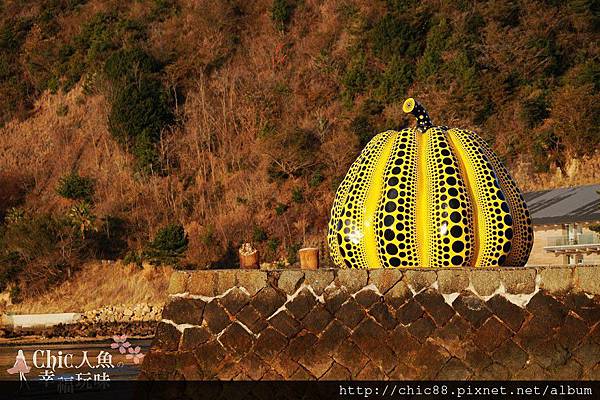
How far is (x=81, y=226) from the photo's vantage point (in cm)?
4575

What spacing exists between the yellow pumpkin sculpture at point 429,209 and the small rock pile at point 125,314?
30.8 meters

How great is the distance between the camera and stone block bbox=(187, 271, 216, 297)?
9.44 meters

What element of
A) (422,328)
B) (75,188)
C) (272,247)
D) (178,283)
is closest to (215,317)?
(178,283)

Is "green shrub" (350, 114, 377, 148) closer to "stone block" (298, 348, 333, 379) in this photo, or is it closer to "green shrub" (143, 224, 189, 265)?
"green shrub" (143, 224, 189, 265)

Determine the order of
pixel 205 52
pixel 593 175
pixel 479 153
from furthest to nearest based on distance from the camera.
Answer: pixel 205 52, pixel 593 175, pixel 479 153

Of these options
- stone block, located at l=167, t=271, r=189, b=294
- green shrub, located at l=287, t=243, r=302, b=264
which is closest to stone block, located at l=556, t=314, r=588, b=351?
stone block, located at l=167, t=271, r=189, b=294

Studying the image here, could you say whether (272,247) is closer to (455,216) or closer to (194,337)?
(455,216)

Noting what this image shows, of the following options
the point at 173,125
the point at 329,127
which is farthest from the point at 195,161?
the point at 329,127

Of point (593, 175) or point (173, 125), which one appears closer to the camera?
point (593, 175)

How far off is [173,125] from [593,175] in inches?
873

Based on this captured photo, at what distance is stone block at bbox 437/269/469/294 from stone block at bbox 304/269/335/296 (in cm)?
97

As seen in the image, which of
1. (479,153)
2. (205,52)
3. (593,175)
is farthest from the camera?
(205,52)

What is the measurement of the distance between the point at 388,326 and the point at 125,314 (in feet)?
109

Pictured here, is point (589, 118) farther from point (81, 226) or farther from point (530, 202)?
point (81, 226)
